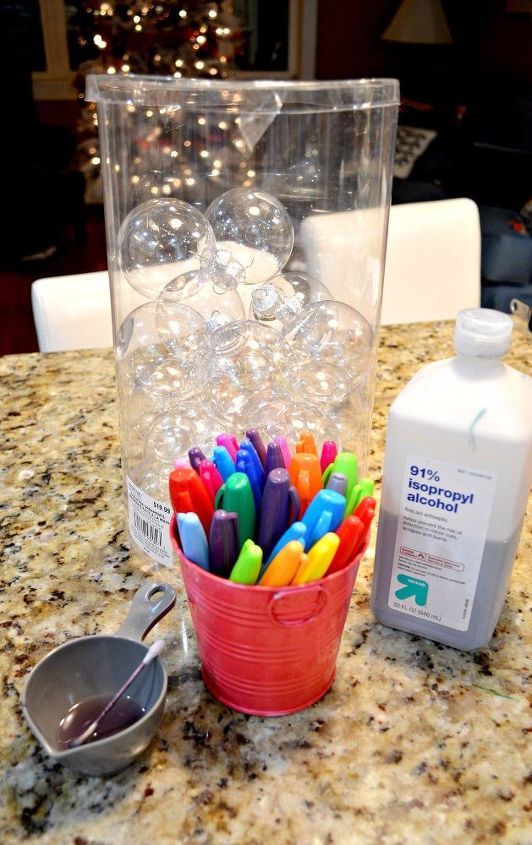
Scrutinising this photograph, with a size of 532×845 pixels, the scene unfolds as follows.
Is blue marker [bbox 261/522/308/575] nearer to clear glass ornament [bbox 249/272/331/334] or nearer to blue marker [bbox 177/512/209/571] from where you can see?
blue marker [bbox 177/512/209/571]

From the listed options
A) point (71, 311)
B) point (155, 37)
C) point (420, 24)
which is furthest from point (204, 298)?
point (420, 24)

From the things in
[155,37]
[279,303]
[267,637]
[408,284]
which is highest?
[155,37]

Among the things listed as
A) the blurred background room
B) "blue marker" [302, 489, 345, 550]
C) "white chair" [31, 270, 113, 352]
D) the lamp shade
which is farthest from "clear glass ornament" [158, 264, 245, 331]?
the lamp shade

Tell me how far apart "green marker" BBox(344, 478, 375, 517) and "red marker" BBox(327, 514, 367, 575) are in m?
0.02

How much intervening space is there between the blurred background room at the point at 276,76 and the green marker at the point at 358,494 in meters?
2.45

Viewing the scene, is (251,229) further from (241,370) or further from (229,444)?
(229,444)

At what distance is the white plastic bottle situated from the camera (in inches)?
20.8

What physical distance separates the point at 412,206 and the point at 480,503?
3.45ft

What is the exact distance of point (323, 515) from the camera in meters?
0.49

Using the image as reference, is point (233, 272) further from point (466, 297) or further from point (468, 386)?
point (466, 297)

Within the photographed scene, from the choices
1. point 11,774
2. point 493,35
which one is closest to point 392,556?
point 11,774

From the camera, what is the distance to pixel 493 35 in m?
4.75

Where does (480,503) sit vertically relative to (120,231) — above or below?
below

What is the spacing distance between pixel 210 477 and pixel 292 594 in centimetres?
11
